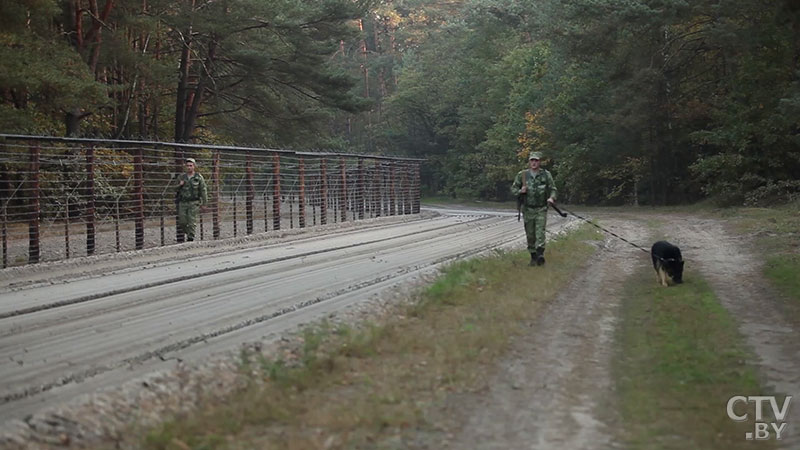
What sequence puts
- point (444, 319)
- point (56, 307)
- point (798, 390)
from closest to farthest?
1. point (798, 390)
2. point (444, 319)
3. point (56, 307)

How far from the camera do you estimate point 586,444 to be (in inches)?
204

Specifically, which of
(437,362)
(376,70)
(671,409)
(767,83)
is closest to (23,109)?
(437,362)

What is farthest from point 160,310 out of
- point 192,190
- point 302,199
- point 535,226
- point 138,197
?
point 302,199

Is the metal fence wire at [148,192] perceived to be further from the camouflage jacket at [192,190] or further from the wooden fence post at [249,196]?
the camouflage jacket at [192,190]

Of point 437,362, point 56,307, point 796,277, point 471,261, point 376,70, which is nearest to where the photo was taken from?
point 437,362

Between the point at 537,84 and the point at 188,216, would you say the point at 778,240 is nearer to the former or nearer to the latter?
the point at 188,216

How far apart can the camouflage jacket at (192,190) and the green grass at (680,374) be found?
11.7 meters

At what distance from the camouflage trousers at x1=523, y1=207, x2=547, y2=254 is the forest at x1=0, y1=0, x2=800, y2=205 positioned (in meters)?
6.99

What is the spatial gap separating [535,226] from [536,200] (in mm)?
487

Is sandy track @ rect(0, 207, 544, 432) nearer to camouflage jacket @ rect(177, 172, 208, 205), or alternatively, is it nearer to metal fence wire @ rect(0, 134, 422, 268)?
camouflage jacket @ rect(177, 172, 208, 205)

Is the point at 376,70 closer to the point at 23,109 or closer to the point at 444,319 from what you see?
the point at 23,109

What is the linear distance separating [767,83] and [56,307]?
1358 inches

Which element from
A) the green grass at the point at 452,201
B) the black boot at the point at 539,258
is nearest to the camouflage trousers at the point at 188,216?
the black boot at the point at 539,258

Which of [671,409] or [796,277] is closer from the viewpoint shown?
[671,409]
